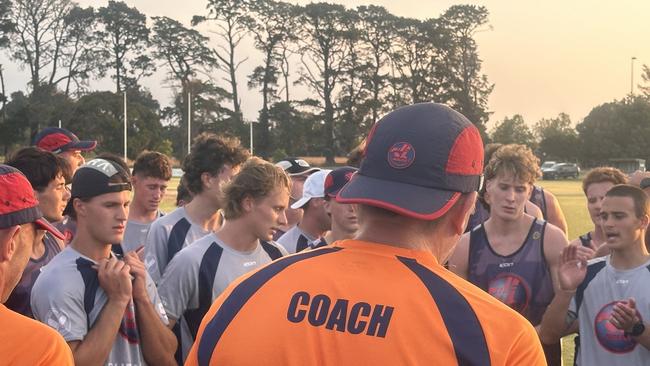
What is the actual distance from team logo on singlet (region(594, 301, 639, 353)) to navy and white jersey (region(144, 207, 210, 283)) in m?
2.97

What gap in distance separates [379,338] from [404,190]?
0.38 metres

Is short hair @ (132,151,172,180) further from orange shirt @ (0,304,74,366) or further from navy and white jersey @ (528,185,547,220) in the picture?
orange shirt @ (0,304,74,366)

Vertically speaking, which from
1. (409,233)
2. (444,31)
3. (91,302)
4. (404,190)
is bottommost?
(91,302)

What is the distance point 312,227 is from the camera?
20.6ft

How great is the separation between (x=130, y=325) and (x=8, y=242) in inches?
52.7

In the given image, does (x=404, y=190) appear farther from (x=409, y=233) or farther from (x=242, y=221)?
(x=242, y=221)

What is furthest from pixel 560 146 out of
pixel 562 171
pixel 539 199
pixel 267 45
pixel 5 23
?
pixel 539 199

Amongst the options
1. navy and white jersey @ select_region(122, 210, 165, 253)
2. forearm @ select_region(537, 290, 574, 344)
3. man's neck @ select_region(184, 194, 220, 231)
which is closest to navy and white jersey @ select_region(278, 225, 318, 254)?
man's neck @ select_region(184, 194, 220, 231)

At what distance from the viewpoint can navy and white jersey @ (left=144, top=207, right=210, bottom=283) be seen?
5.48 meters

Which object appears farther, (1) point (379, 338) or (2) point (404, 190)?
(2) point (404, 190)

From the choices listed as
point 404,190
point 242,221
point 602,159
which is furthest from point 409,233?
point 602,159

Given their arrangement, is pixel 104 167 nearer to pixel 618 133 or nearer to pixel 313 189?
pixel 313 189

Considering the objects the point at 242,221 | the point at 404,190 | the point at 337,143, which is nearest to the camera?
the point at 404,190

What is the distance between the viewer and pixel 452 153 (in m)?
1.80
